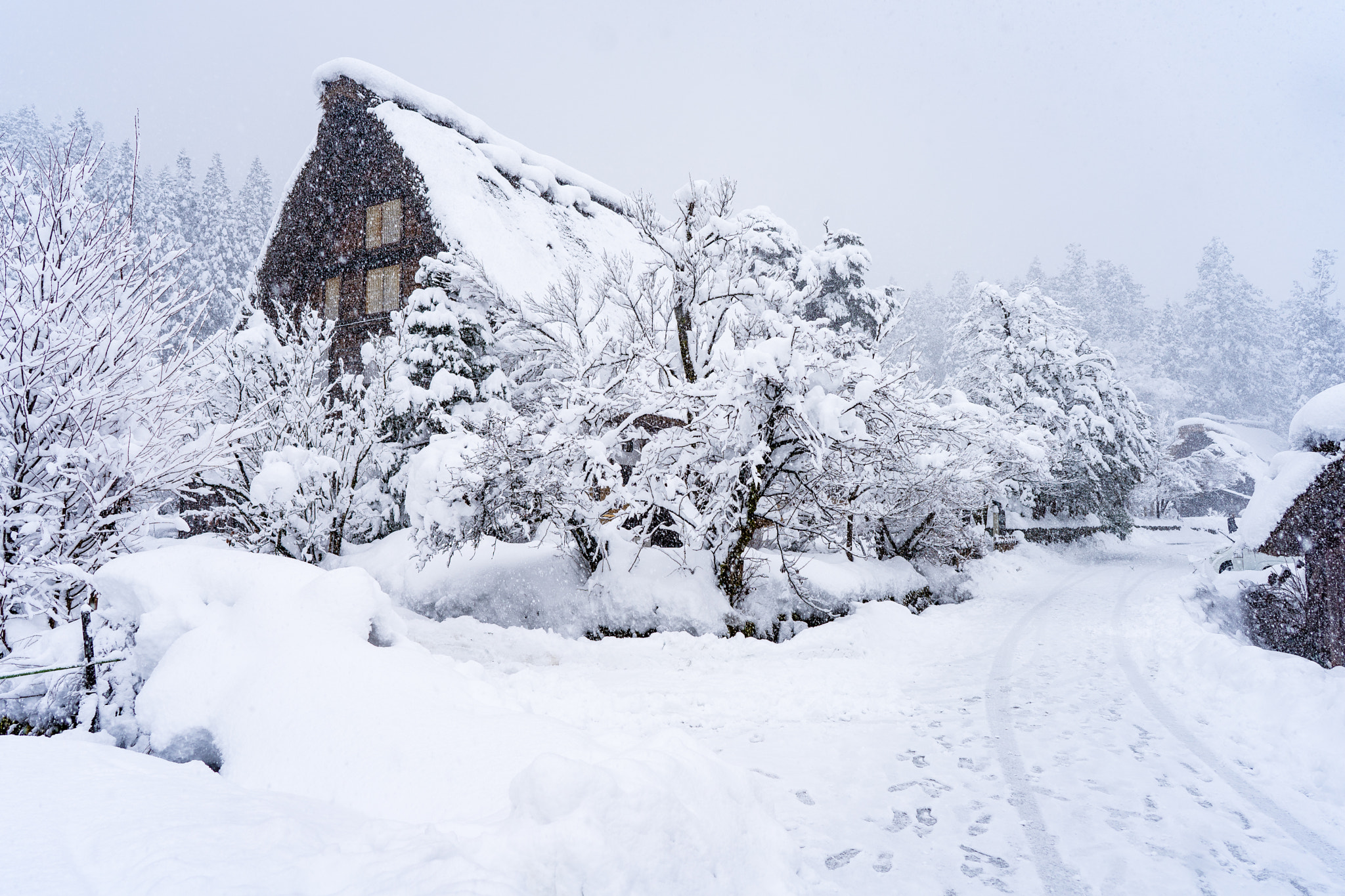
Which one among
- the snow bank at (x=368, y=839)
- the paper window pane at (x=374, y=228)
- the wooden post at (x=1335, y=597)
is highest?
the paper window pane at (x=374, y=228)

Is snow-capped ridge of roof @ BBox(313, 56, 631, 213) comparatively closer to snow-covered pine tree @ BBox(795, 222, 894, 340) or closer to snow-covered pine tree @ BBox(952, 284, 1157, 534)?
snow-covered pine tree @ BBox(795, 222, 894, 340)

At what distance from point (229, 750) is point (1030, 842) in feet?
16.3

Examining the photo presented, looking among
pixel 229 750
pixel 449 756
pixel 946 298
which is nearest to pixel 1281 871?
pixel 449 756

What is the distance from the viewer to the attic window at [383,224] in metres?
18.5

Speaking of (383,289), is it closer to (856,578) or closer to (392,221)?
(392,221)

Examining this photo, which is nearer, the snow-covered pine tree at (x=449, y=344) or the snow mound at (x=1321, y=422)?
the snow mound at (x=1321, y=422)

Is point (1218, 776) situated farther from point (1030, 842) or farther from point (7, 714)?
point (7, 714)

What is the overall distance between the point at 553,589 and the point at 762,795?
290 inches

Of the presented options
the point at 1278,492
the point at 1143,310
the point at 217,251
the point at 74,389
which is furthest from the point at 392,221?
the point at 1143,310

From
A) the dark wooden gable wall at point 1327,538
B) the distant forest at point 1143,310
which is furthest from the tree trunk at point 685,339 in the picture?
the distant forest at point 1143,310

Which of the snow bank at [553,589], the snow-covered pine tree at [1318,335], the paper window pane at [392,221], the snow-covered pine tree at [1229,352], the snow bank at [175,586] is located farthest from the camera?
the snow-covered pine tree at [1229,352]

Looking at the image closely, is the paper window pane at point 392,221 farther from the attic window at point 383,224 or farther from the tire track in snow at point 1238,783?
the tire track in snow at point 1238,783

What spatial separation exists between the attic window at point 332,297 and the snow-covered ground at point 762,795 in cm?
1629

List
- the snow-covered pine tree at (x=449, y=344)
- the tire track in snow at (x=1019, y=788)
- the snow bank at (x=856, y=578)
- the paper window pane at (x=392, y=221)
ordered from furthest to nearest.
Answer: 1. the paper window pane at (x=392, y=221)
2. the snow-covered pine tree at (x=449, y=344)
3. the snow bank at (x=856, y=578)
4. the tire track in snow at (x=1019, y=788)
